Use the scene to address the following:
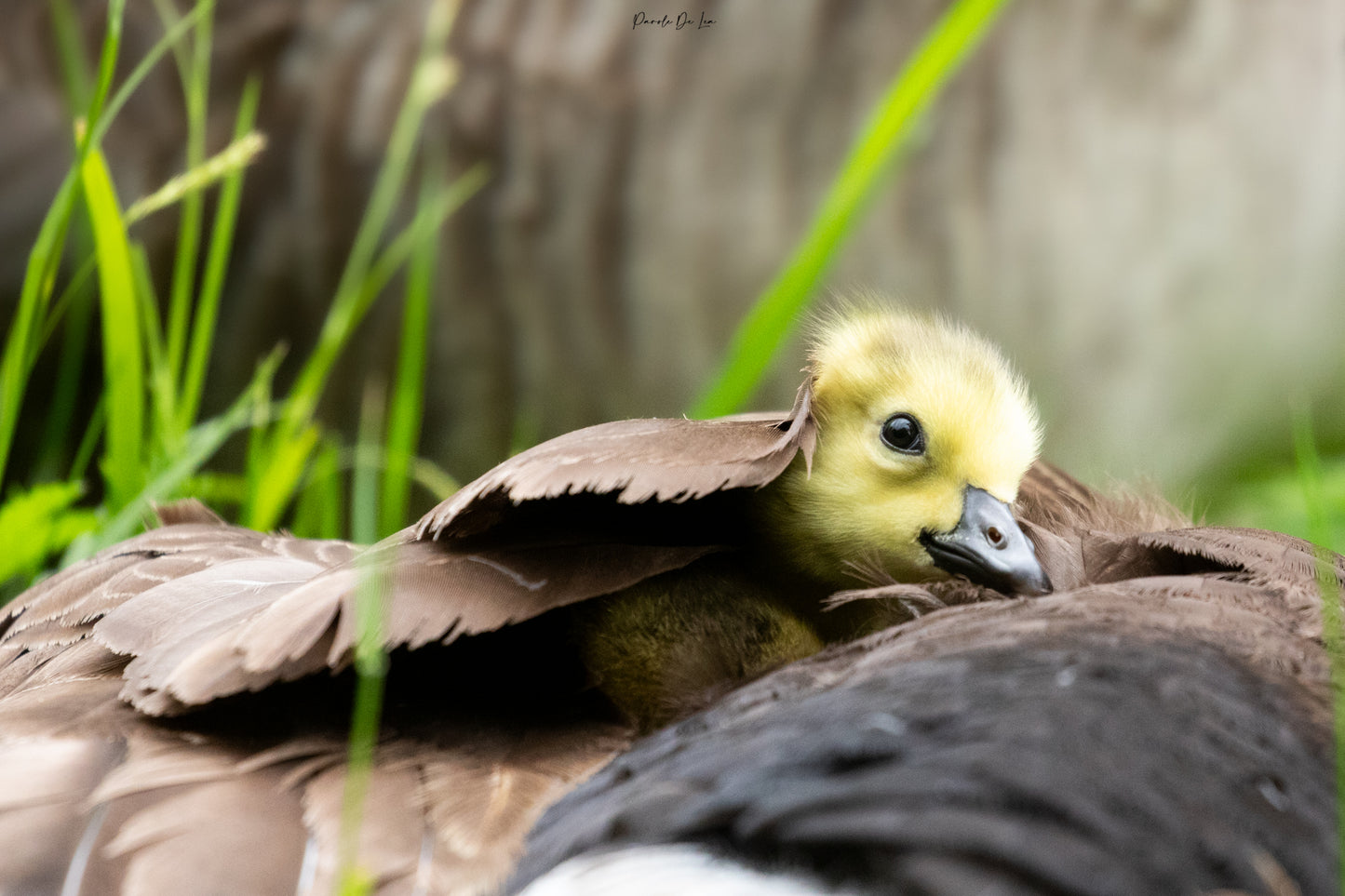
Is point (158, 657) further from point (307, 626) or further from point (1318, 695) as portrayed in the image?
point (1318, 695)

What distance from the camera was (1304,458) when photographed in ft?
2.29

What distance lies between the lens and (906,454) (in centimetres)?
107

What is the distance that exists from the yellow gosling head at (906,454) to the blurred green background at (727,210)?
1.02 m

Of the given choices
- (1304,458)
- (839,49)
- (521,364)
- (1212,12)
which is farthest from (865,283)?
(1304,458)

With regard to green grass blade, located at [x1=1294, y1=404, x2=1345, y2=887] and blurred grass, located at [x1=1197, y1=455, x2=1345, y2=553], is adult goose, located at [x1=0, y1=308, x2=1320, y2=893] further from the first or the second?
Answer: blurred grass, located at [x1=1197, y1=455, x2=1345, y2=553]

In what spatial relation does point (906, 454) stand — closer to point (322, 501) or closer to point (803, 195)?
point (322, 501)

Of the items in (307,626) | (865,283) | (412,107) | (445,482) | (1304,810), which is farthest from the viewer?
(865,283)

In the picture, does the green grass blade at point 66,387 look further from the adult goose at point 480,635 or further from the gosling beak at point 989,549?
the gosling beak at point 989,549

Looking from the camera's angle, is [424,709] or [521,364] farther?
[521,364]

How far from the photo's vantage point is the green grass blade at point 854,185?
87cm

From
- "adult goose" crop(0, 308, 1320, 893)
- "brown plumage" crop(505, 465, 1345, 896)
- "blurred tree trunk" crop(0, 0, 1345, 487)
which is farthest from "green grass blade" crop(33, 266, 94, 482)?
"brown plumage" crop(505, 465, 1345, 896)

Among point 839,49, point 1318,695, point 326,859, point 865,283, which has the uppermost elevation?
point 839,49

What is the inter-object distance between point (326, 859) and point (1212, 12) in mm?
2030

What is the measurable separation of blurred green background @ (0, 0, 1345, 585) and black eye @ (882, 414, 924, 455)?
1.05m
